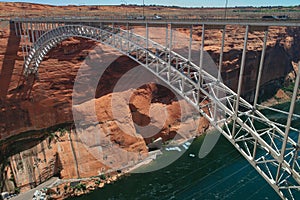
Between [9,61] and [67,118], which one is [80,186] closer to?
[67,118]

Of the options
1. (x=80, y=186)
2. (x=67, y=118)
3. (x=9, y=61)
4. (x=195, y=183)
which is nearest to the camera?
(x=80, y=186)

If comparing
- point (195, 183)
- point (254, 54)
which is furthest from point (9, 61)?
point (254, 54)

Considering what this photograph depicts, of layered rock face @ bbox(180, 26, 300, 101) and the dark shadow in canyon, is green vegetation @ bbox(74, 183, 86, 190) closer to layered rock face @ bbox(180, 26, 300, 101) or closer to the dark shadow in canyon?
the dark shadow in canyon

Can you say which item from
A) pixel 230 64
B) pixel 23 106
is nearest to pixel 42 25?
pixel 23 106

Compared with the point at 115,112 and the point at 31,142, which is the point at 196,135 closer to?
the point at 115,112

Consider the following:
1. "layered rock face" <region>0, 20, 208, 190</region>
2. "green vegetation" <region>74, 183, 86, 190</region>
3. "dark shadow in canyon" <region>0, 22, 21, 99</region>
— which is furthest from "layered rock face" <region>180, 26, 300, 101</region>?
"green vegetation" <region>74, 183, 86, 190</region>

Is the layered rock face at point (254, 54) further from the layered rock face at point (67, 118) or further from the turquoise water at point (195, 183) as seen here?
the turquoise water at point (195, 183)

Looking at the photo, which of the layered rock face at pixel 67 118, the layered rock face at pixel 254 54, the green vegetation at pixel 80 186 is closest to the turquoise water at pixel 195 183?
the green vegetation at pixel 80 186

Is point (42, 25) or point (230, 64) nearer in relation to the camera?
point (42, 25)

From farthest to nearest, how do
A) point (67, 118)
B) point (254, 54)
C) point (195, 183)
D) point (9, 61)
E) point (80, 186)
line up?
1. point (254, 54)
2. point (67, 118)
3. point (9, 61)
4. point (195, 183)
5. point (80, 186)
